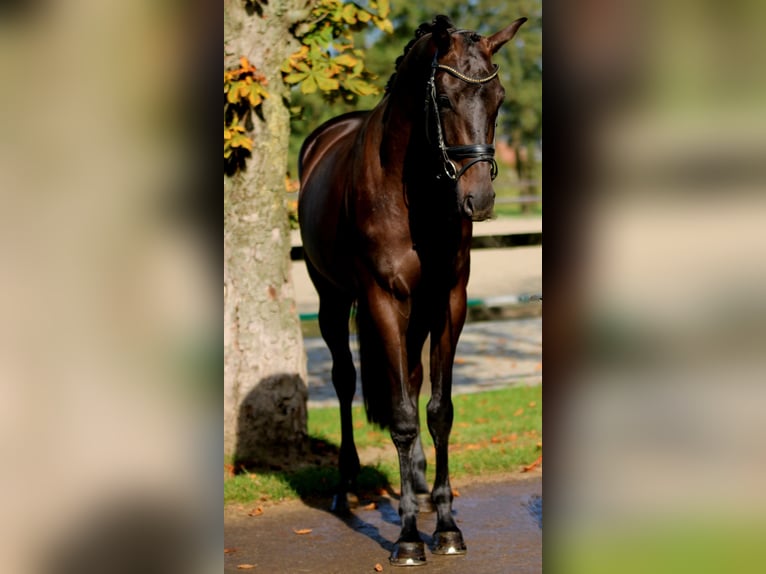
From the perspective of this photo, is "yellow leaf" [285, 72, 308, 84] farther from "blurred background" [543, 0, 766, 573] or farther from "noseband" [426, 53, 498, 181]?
"blurred background" [543, 0, 766, 573]

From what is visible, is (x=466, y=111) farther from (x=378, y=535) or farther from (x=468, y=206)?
(x=378, y=535)

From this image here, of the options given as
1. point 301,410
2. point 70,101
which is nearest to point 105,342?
point 70,101

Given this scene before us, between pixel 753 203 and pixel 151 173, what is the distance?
31.0 inches

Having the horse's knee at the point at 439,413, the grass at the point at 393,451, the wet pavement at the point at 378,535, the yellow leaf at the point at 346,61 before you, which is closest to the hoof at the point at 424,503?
the wet pavement at the point at 378,535

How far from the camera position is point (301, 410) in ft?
23.7

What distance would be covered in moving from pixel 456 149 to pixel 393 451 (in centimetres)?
358

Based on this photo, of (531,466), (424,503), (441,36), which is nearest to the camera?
(441,36)

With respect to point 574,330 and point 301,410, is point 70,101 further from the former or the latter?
point 301,410

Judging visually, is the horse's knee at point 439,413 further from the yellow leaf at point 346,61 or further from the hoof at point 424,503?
the yellow leaf at point 346,61

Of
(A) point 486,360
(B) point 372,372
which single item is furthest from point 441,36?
(A) point 486,360

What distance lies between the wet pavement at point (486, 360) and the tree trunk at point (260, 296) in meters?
2.16

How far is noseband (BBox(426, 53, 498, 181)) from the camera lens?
14.5 feet

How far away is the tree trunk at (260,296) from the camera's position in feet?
23.5

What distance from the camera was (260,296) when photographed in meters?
7.17
